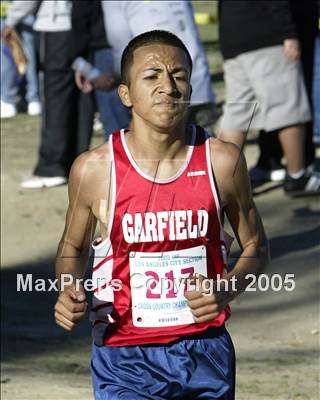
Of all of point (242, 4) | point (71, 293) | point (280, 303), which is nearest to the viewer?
point (71, 293)

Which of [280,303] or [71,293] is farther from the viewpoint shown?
[280,303]

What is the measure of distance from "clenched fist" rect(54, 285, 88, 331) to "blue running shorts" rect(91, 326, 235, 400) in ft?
1.09

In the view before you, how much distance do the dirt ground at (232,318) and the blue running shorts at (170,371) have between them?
1709mm

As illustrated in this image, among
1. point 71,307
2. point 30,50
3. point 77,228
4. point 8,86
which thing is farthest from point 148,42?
point 30,50

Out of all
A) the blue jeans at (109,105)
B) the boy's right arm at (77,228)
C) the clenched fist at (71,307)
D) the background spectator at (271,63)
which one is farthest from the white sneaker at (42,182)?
the clenched fist at (71,307)

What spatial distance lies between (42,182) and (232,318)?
9.88 feet

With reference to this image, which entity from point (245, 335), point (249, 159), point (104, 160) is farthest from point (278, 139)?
point (104, 160)

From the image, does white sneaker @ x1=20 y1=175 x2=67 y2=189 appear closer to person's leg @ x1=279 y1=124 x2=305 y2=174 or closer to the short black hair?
person's leg @ x1=279 y1=124 x2=305 y2=174

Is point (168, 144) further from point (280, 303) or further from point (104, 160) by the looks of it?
point (280, 303)

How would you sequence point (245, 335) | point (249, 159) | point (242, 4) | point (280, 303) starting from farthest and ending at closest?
1. point (249, 159)
2. point (242, 4)
3. point (280, 303)
4. point (245, 335)

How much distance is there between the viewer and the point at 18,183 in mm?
9867

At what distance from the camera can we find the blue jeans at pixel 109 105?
27.8 feet

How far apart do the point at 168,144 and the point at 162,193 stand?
15 centimetres

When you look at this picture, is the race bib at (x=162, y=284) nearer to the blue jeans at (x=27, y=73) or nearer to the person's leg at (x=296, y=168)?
the person's leg at (x=296, y=168)
